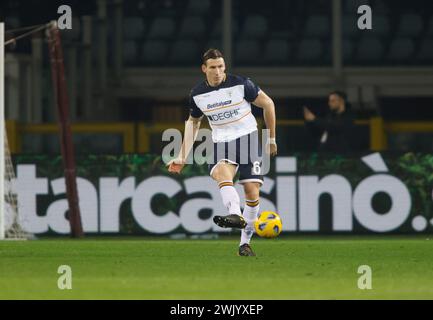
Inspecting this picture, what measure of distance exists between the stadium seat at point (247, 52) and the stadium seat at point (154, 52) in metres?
1.41

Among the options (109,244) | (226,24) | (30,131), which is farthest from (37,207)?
(226,24)

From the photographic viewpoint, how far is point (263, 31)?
26797 millimetres

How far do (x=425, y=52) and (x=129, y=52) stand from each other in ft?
18.5

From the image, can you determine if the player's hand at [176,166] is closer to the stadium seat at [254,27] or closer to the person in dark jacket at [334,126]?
the person in dark jacket at [334,126]

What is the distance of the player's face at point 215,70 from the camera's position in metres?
12.2

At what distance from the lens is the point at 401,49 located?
26391 millimetres

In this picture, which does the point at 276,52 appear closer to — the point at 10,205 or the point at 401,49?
the point at 401,49

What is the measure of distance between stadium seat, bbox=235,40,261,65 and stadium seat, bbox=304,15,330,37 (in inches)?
39.4

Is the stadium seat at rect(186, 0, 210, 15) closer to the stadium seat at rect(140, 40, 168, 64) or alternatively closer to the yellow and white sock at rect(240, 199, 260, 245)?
the stadium seat at rect(140, 40, 168, 64)

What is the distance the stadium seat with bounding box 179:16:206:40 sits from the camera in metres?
26.8

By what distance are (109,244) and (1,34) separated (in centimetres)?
283

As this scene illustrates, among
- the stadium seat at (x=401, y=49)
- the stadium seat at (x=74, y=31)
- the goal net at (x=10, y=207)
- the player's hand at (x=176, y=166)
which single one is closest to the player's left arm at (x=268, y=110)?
the player's hand at (x=176, y=166)

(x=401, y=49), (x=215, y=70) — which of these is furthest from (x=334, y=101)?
(x=401, y=49)
